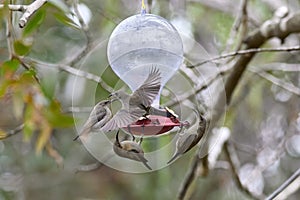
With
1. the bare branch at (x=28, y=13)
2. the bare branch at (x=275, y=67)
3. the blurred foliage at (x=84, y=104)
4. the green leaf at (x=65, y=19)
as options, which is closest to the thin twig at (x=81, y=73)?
the blurred foliage at (x=84, y=104)

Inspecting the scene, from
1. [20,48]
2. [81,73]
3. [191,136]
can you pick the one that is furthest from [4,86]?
[191,136]

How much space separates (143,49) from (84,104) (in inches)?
13.0

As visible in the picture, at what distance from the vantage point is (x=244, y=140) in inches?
121

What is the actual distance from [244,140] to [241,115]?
0.19m

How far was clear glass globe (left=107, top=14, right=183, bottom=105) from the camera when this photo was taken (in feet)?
3.31

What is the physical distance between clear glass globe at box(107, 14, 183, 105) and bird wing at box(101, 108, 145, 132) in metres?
0.10

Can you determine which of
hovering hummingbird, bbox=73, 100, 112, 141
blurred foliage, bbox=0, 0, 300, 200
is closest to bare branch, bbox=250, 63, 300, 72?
blurred foliage, bbox=0, 0, 300, 200

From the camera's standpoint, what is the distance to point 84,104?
130cm

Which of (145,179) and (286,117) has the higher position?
(286,117)

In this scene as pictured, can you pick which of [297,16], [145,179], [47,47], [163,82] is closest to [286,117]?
[145,179]

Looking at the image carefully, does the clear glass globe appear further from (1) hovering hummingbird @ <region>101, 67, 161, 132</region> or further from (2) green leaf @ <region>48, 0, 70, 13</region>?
(2) green leaf @ <region>48, 0, 70, 13</region>

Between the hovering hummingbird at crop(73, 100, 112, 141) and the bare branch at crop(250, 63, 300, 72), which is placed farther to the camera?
the bare branch at crop(250, 63, 300, 72)

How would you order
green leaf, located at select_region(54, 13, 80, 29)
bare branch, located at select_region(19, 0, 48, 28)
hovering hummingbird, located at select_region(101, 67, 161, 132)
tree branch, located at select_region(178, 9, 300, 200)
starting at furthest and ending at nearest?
tree branch, located at select_region(178, 9, 300, 200), green leaf, located at select_region(54, 13, 80, 29), hovering hummingbird, located at select_region(101, 67, 161, 132), bare branch, located at select_region(19, 0, 48, 28)

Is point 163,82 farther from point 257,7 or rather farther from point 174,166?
point 174,166
